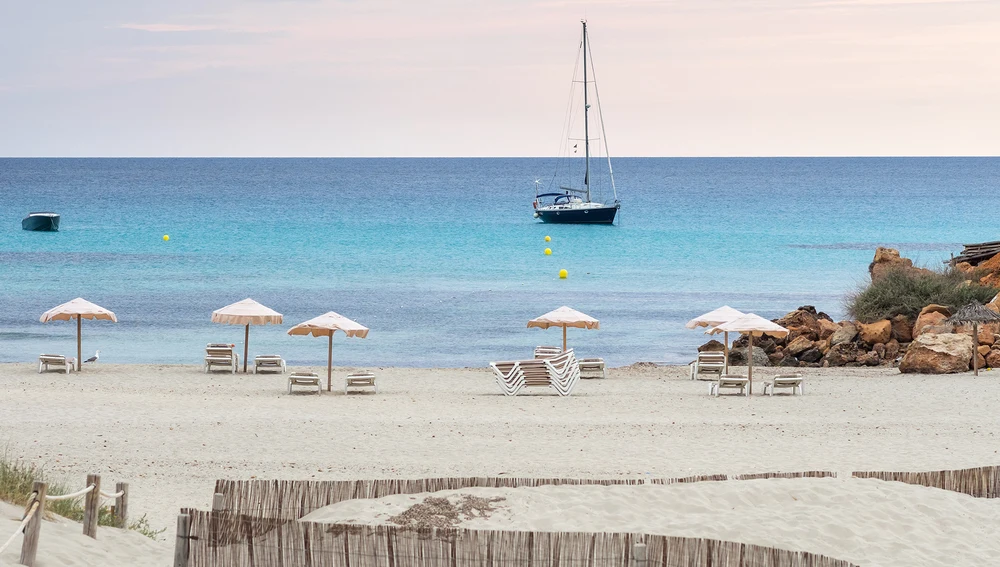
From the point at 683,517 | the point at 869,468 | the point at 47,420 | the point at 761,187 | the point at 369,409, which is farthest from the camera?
the point at 761,187

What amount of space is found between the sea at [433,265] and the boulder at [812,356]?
3.35m

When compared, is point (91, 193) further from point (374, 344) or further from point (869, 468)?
point (869, 468)

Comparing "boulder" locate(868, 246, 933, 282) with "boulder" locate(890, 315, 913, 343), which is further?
"boulder" locate(868, 246, 933, 282)

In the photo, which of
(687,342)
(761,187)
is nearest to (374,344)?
(687,342)

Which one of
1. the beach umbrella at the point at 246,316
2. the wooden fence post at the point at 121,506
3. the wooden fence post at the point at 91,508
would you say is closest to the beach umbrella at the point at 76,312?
the beach umbrella at the point at 246,316

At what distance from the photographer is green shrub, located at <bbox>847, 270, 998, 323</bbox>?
25.8 meters

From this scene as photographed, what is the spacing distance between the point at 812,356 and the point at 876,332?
1.52 m

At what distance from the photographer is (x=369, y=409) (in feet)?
55.1

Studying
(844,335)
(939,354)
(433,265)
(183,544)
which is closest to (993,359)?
(939,354)

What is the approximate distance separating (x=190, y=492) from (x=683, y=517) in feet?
16.7

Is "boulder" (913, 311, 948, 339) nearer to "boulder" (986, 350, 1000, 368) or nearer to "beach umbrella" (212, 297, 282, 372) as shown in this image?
"boulder" (986, 350, 1000, 368)

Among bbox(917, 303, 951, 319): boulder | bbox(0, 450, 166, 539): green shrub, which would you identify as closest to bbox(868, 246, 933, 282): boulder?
bbox(917, 303, 951, 319): boulder

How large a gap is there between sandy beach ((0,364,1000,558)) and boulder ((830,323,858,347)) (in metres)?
4.00

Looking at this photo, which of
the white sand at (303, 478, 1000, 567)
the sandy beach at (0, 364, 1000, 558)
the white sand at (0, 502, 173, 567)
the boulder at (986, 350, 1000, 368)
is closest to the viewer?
the white sand at (0, 502, 173, 567)
